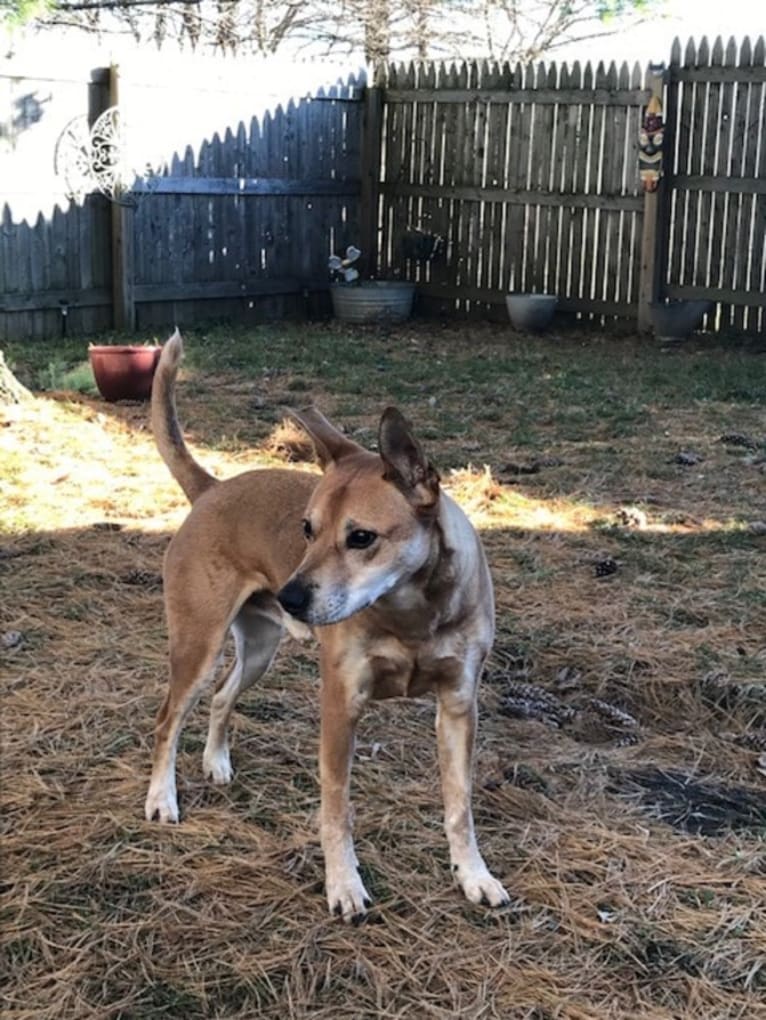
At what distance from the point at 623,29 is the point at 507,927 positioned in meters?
17.4

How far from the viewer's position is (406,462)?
2660 millimetres

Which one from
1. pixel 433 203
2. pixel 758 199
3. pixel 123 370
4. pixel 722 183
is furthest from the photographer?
pixel 433 203

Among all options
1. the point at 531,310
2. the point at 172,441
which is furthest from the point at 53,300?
the point at 172,441

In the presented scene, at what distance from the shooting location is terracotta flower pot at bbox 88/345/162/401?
8375 mm

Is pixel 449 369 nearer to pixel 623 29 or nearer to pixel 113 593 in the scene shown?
pixel 113 593

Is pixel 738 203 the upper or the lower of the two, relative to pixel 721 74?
lower

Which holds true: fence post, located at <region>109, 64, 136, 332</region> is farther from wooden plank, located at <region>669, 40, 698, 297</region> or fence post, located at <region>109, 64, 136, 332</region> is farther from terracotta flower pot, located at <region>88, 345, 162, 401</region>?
wooden plank, located at <region>669, 40, 698, 297</region>

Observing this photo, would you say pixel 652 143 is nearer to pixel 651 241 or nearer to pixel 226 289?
pixel 651 241

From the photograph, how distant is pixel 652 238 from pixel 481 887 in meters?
10.3

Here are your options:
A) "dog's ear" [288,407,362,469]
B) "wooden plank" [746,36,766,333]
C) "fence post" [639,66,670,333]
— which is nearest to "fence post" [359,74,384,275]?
"fence post" [639,66,670,333]

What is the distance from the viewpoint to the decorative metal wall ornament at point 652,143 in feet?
39.5

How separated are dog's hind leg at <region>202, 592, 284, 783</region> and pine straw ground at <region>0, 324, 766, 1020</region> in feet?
0.21

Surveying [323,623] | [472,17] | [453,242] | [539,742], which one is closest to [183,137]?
[453,242]

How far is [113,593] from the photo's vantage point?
4.94 metres
